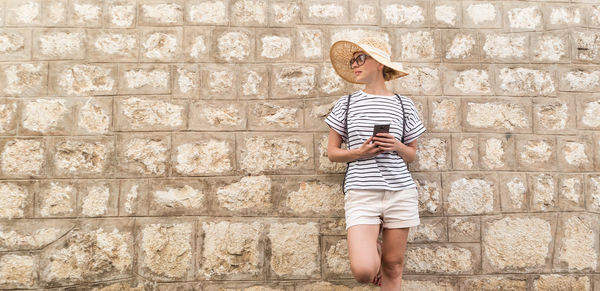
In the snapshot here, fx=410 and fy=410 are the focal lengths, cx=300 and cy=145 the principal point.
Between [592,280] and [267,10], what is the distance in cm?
351

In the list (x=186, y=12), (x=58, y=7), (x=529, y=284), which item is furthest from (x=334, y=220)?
(x=58, y=7)

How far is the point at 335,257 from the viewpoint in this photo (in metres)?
3.27

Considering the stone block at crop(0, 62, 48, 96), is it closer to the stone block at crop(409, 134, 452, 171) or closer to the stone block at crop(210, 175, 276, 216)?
the stone block at crop(210, 175, 276, 216)

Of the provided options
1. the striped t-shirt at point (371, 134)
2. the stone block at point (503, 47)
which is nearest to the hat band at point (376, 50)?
the striped t-shirt at point (371, 134)

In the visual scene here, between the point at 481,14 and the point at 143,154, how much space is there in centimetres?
308

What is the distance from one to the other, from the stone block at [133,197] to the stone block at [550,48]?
3.45m

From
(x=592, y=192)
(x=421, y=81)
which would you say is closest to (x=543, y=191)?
(x=592, y=192)

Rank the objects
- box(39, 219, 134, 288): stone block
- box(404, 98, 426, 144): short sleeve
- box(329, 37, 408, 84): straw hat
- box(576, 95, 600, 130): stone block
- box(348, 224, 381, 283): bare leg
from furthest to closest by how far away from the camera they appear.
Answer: box(576, 95, 600, 130): stone block, box(39, 219, 134, 288): stone block, box(404, 98, 426, 144): short sleeve, box(329, 37, 408, 84): straw hat, box(348, 224, 381, 283): bare leg

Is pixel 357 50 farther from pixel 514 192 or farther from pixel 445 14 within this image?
pixel 514 192

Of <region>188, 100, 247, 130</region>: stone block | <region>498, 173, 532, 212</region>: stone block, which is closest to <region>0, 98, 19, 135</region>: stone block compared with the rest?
<region>188, 100, 247, 130</region>: stone block

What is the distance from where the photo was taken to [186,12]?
3434 mm

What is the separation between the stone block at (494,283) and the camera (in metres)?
3.32

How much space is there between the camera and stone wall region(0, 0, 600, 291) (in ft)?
10.6

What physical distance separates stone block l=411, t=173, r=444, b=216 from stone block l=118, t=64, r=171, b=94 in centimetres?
218
